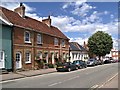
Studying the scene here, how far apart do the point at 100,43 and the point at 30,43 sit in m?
38.4

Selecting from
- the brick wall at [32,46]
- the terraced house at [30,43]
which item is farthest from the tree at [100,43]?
the brick wall at [32,46]

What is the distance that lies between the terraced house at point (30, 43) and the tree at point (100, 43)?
2575 cm

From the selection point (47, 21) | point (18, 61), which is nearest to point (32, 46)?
point (18, 61)

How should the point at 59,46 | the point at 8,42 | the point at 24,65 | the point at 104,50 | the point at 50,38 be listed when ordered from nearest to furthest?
the point at 8,42 < the point at 24,65 < the point at 50,38 < the point at 59,46 < the point at 104,50

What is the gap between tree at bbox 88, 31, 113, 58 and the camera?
6625 cm

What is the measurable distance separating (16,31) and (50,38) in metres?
10.6

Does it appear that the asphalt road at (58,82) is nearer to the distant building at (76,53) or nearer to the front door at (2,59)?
the front door at (2,59)

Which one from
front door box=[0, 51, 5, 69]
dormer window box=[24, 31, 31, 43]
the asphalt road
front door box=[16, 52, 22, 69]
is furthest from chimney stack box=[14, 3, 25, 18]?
the asphalt road

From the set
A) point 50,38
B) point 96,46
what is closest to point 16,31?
point 50,38

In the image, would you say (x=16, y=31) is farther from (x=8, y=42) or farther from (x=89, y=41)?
(x=89, y=41)

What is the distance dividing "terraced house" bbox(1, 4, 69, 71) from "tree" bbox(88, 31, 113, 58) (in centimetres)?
2575

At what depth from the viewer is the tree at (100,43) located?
217 feet

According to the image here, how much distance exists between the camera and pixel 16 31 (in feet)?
93.1

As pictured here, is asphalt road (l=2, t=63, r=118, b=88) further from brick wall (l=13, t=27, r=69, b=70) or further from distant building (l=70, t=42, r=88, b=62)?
distant building (l=70, t=42, r=88, b=62)
